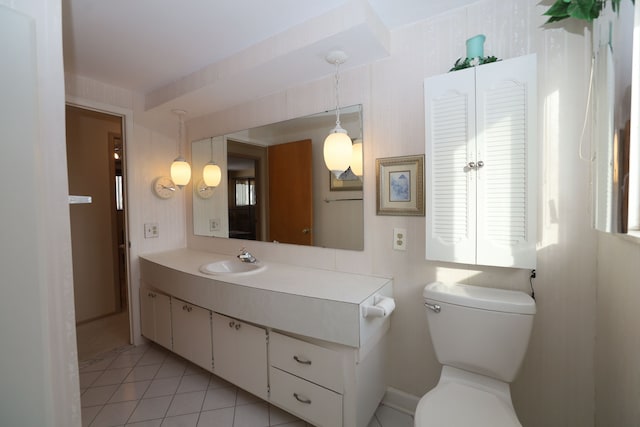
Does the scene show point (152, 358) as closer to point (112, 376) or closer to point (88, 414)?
point (112, 376)

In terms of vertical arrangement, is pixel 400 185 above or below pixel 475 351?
above

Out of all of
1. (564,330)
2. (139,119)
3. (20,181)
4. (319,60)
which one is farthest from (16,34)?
(139,119)

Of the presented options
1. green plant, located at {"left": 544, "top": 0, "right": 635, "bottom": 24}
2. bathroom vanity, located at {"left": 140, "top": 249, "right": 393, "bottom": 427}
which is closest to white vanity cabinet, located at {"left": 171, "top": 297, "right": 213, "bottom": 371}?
bathroom vanity, located at {"left": 140, "top": 249, "right": 393, "bottom": 427}

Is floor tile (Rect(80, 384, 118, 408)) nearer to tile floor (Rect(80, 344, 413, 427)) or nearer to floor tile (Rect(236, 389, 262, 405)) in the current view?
tile floor (Rect(80, 344, 413, 427))

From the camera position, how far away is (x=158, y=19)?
1.55m

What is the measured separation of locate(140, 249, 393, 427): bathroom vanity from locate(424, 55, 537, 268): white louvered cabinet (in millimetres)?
532

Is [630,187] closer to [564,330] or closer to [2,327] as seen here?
[564,330]

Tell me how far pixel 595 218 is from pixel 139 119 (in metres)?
Answer: 3.23

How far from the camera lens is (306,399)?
148cm

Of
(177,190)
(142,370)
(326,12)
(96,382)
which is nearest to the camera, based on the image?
(326,12)

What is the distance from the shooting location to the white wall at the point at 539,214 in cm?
125

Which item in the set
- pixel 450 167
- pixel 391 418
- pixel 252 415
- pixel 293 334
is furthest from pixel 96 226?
pixel 450 167

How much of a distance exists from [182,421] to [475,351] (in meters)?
1.67

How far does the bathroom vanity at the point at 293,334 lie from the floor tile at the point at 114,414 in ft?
1.40
